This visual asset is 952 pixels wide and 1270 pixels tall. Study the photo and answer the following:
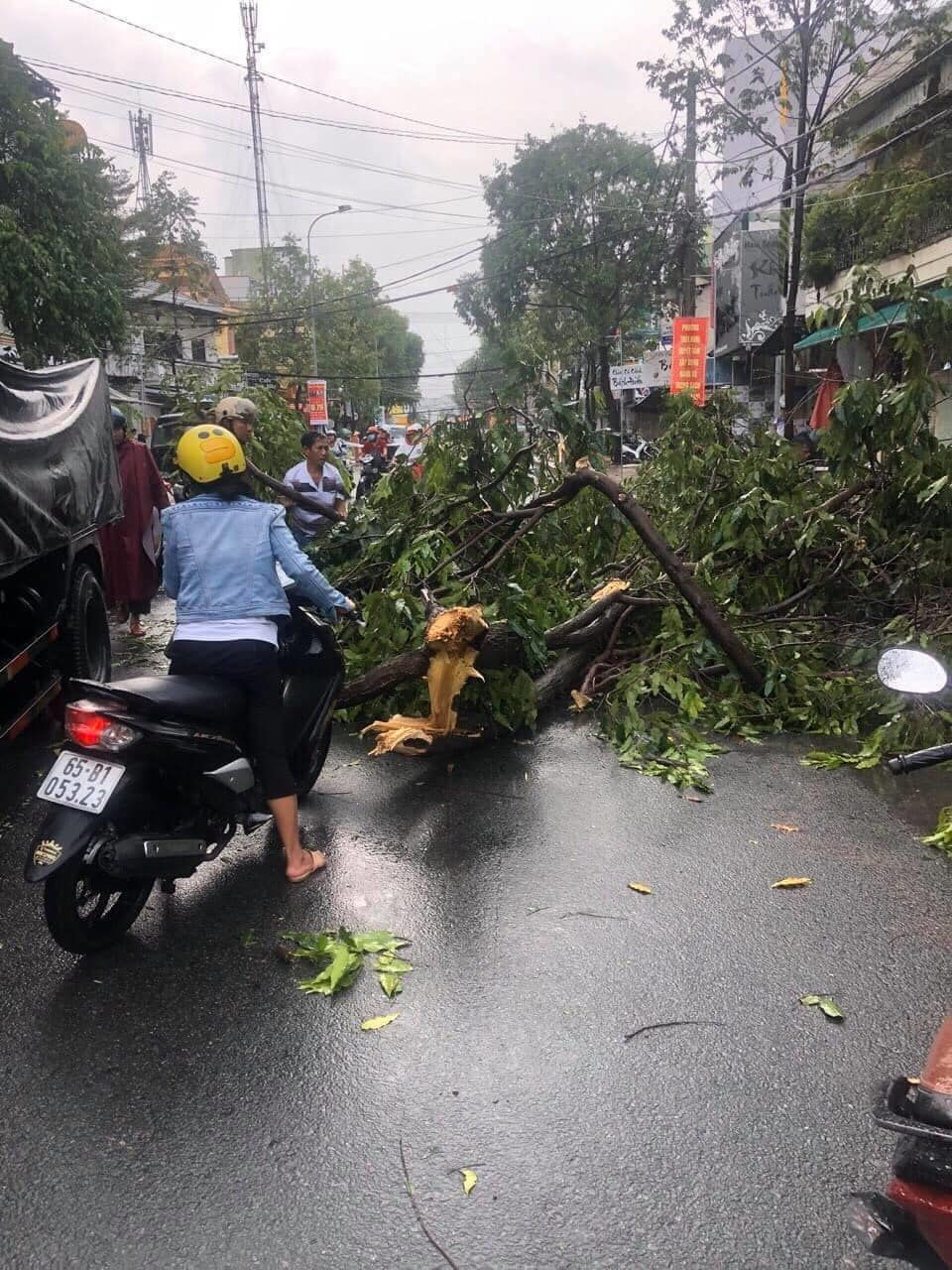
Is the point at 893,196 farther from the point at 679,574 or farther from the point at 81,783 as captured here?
the point at 81,783

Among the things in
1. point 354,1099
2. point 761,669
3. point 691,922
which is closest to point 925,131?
point 761,669

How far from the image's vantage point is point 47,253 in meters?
13.3

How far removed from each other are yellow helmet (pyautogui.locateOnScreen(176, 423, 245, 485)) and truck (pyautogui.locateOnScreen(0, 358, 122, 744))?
1.32 m

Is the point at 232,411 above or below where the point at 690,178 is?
below

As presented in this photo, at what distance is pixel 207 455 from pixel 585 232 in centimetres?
3434

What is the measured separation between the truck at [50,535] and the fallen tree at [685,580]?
1747 mm

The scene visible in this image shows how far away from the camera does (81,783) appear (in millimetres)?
3336

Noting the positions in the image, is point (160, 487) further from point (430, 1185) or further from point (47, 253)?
point (430, 1185)

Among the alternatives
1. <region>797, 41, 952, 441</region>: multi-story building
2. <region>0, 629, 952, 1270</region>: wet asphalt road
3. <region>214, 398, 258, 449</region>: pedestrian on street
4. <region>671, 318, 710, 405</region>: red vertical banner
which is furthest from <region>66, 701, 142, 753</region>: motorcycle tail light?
<region>671, 318, 710, 405</region>: red vertical banner

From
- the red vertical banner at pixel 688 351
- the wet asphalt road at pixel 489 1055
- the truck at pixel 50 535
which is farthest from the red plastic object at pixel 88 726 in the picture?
the red vertical banner at pixel 688 351

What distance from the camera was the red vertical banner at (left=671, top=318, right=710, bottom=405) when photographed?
23.0m

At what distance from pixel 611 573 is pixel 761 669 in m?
1.82

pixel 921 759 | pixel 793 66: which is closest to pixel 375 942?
pixel 921 759

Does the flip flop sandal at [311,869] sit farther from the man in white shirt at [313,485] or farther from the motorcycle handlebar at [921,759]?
A: the man in white shirt at [313,485]
